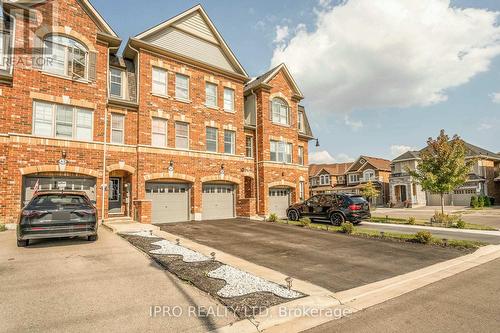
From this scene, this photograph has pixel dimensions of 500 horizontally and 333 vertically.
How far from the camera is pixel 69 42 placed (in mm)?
14922

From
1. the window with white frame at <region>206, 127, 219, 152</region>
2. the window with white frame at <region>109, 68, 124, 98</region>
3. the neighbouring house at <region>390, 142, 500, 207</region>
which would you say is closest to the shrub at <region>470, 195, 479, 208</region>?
the neighbouring house at <region>390, 142, 500, 207</region>

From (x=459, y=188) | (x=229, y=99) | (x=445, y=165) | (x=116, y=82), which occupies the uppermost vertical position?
(x=229, y=99)

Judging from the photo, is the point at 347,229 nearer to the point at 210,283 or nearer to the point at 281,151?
the point at 210,283

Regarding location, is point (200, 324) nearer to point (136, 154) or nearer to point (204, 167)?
point (136, 154)

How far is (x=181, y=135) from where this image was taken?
18.3m

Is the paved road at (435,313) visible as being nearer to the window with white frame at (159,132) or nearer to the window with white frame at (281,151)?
the window with white frame at (159,132)

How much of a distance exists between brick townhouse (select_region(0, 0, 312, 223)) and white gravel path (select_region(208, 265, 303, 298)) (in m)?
9.87

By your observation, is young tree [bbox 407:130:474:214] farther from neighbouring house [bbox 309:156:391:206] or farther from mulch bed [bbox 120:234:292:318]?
neighbouring house [bbox 309:156:391:206]

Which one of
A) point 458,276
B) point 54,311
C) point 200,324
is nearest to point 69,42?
point 54,311

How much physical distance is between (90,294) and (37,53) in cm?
1378

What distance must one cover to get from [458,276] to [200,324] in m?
6.37

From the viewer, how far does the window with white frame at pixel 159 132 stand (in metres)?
17.1

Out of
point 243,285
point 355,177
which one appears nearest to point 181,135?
point 243,285

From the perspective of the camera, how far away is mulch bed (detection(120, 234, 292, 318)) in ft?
15.4
